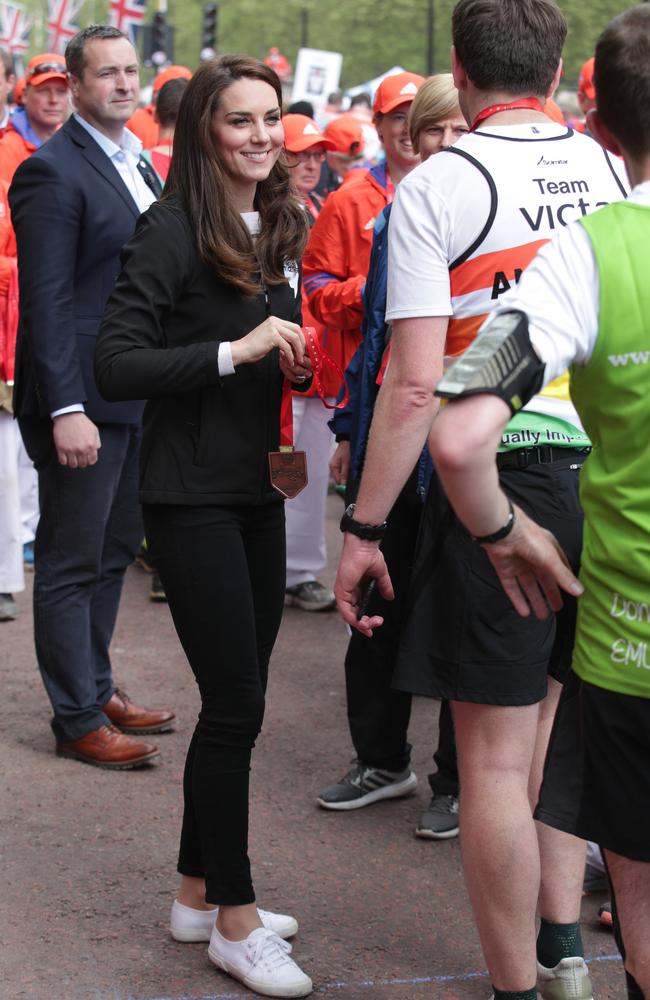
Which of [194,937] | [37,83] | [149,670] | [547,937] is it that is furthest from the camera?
[37,83]

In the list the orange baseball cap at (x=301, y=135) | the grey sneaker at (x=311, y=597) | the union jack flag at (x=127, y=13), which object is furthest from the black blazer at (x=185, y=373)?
the union jack flag at (x=127, y=13)

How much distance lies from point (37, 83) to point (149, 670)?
4014 mm

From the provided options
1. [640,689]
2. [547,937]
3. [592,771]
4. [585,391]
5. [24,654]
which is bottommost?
[24,654]

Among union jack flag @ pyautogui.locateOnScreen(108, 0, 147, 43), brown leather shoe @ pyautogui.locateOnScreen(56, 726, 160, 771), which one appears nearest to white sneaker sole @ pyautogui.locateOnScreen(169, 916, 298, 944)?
brown leather shoe @ pyautogui.locateOnScreen(56, 726, 160, 771)

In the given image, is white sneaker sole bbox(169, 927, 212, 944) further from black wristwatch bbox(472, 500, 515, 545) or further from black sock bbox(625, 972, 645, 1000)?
black wristwatch bbox(472, 500, 515, 545)

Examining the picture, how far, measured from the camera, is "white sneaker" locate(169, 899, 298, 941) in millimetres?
3668

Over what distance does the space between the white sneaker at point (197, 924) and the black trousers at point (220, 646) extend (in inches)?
8.0

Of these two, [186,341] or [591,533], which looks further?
[186,341]

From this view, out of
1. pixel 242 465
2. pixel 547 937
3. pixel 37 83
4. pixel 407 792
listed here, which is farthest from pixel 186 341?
pixel 37 83

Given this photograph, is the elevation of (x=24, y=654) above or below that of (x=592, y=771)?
below

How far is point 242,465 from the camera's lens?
3412 millimetres

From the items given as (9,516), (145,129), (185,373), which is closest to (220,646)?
(185,373)

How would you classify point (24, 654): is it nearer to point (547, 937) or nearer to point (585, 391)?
point (547, 937)

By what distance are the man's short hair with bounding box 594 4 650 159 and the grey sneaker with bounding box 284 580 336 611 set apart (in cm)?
509
